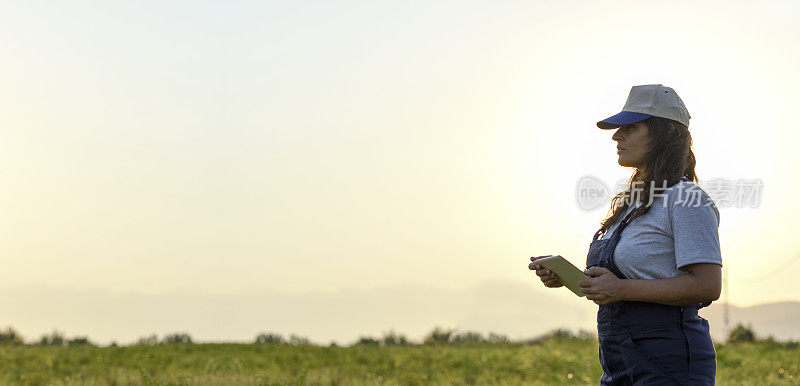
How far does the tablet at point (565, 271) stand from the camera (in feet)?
12.7

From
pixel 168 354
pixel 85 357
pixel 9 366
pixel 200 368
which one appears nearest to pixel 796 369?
pixel 200 368

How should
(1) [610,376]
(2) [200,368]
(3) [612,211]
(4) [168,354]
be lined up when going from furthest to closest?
(4) [168,354], (2) [200,368], (3) [612,211], (1) [610,376]

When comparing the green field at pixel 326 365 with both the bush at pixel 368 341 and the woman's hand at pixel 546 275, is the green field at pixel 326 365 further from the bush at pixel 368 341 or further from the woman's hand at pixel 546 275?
the woman's hand at pixel 546 275

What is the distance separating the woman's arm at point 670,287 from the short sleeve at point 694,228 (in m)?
0.06

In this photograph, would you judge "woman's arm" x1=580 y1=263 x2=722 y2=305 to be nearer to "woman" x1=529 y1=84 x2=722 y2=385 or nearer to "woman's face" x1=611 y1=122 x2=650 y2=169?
"woman" x1=529 y1=84 x2=722 y2=385

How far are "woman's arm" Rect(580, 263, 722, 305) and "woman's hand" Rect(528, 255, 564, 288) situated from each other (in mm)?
388

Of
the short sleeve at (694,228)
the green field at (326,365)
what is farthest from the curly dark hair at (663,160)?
the green field at (326,365)

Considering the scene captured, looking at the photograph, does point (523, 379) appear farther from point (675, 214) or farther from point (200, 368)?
point (675, 214)

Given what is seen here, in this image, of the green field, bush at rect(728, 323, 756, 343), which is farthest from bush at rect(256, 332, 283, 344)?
bush at rect(728, 323, 756, 343)

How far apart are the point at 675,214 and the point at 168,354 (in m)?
11.8

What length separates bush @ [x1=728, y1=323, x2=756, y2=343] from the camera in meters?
19.3

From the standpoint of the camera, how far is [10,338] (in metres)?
16.4

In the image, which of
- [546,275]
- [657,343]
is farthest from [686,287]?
[546,275]

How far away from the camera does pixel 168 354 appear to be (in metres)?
13.7
